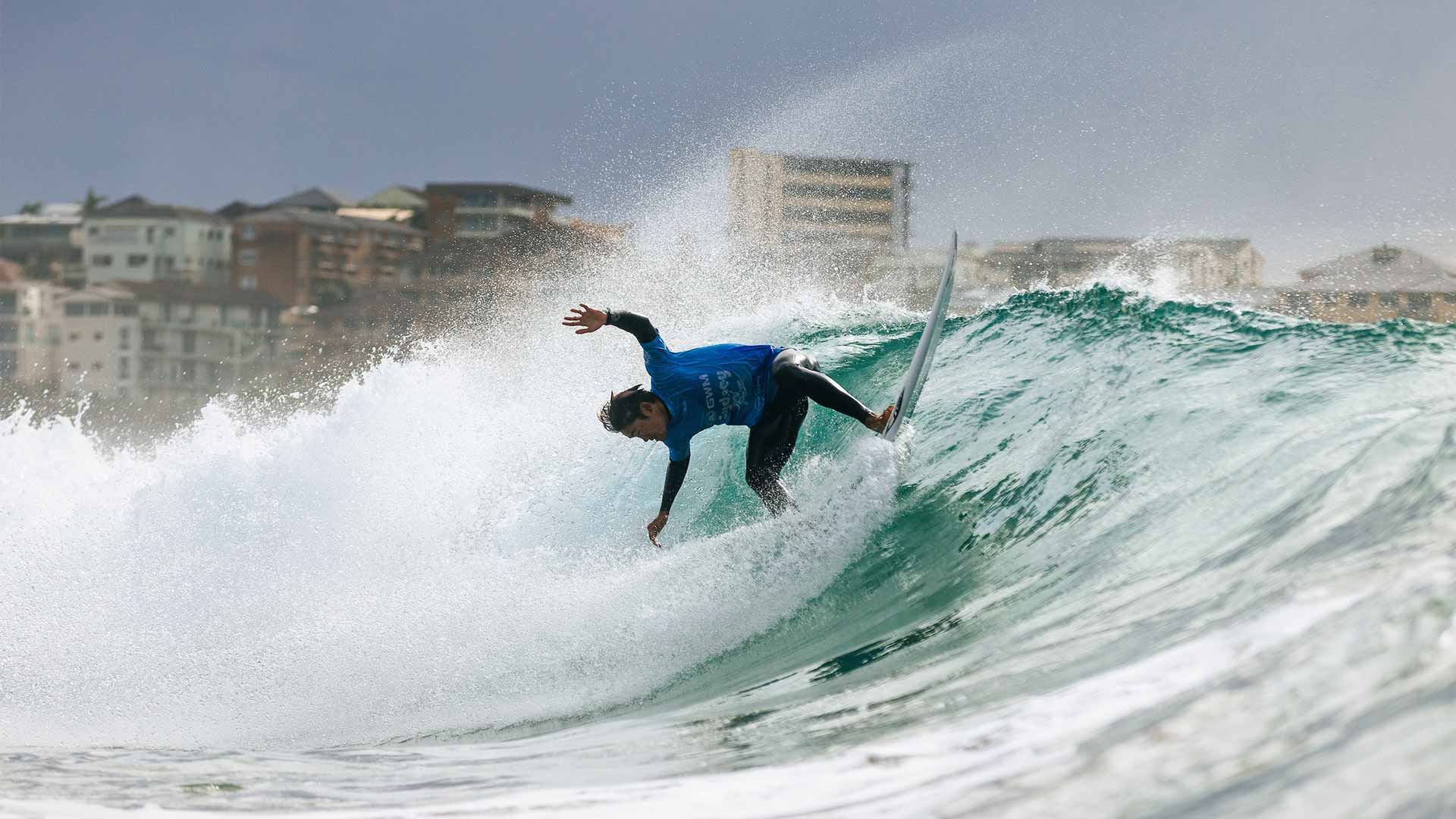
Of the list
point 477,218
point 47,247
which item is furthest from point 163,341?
point 477,218

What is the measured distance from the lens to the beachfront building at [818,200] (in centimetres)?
3956

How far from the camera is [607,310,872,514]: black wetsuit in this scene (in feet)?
15.8

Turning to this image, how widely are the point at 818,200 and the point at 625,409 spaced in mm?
49390

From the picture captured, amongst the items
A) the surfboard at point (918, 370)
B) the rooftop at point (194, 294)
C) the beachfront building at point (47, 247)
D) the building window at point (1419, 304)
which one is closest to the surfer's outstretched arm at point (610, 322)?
the surfboard at point (918, 370)

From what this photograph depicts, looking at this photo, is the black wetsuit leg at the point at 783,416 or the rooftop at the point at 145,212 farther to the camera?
the rooftop at the point at 145,212

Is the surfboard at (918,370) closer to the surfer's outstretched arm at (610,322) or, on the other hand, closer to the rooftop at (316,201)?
the surfer's outstretched arm at (610,322)

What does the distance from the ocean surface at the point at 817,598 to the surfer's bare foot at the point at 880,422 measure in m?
0.21

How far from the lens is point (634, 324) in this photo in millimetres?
4676

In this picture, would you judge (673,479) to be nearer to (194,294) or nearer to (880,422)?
(880,422)

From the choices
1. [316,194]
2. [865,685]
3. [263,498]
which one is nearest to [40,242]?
[316,194]

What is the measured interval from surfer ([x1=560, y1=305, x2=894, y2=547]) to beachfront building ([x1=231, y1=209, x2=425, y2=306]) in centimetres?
5863

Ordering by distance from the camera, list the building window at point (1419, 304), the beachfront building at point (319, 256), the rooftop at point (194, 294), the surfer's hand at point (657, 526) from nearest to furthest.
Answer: the surfer's hand at point (657, 526) → the building window at point (1419, 304) → the rooftop at point (194, 294) → the beachfront building at point (319, 256)

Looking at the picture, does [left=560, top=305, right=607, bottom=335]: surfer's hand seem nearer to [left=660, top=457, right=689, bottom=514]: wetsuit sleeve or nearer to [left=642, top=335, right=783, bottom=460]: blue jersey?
[left=642, top=335, right=783, bottom=460]: blue jersey

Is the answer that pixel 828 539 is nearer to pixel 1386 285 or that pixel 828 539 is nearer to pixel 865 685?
pixel 865 685
